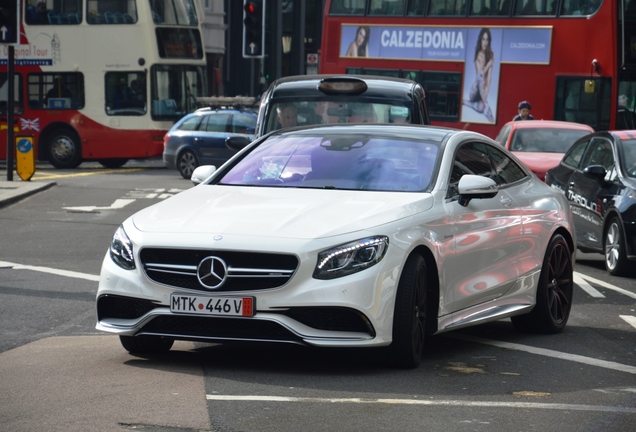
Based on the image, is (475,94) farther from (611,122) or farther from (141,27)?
(141,27)

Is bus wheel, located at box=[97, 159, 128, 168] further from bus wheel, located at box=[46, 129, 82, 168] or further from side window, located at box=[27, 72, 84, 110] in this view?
side window, located at box=[27, 72, 84, 110]

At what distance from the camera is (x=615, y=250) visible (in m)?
14.1

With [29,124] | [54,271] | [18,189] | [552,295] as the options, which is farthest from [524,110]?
[29,124]

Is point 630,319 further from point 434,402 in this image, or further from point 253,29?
point 253,29

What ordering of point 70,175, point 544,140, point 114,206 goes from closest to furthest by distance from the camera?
point 544,140 → point 114,206 → point 70,175

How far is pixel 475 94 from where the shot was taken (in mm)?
28297

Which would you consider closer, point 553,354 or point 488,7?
point 553,354

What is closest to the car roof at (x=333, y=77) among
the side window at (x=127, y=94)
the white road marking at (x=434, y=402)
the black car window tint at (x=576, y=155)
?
the black car window tint at (x=576, y=155)

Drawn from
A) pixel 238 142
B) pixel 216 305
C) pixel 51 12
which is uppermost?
pixel 51 12

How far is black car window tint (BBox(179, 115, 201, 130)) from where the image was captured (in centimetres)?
3036

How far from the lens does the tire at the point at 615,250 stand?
13.9 m

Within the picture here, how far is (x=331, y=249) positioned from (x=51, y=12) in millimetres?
28826

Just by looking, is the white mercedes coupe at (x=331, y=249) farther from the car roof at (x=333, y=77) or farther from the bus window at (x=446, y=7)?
the bus window at (x=446, y=7)

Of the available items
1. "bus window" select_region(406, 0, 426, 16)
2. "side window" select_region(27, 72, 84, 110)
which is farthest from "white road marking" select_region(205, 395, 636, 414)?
"side window" select_region(27, 72, 84, 110)
